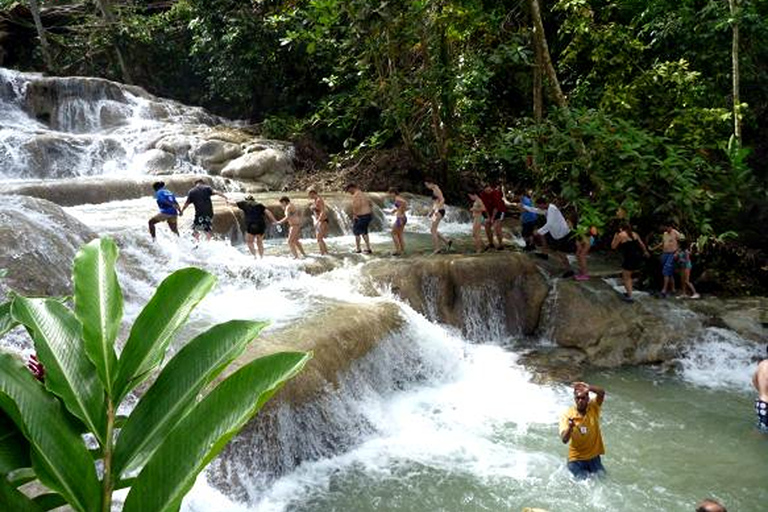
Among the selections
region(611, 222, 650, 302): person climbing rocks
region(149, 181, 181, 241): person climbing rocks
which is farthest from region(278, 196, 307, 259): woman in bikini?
region(611, 222, 650, 302): person climbing rocks

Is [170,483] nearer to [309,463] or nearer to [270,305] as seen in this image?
[309,463]

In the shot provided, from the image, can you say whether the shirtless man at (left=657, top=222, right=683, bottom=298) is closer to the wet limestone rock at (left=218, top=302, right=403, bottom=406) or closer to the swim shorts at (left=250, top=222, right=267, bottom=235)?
the wet limestone rock at (left=218, top=302, right=403, bottom=406)

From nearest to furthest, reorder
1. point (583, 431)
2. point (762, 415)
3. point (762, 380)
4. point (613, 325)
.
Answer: point (583, 431) → point (762, 380) → point (762, 415) → point (613, 325)

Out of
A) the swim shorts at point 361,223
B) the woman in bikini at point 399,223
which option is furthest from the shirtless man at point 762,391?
the swim shorts at point 361,223

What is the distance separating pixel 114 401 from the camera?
1189 millimetres

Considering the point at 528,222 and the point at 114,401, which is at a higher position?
the point at 114,401

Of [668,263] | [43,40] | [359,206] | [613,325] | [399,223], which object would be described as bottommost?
[613,325]

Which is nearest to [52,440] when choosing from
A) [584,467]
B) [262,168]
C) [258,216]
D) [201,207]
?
[584,467]

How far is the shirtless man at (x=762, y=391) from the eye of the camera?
256 inches

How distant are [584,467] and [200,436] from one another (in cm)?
531

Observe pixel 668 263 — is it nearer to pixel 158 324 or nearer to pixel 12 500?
pixel 158 324

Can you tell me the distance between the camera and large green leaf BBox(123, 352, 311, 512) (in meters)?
1.11

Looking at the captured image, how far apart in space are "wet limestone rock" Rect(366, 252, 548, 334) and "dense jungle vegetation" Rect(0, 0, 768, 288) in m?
1.49

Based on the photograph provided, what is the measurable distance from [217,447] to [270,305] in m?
7.59
